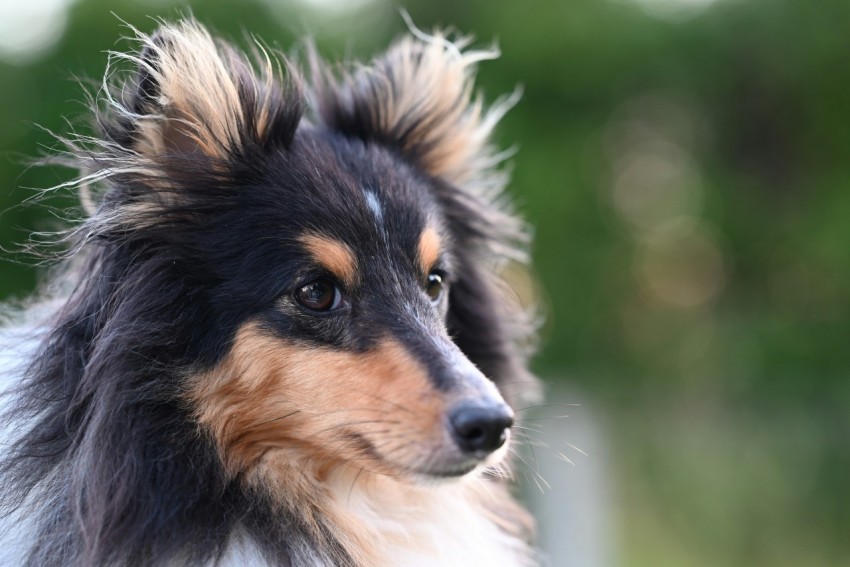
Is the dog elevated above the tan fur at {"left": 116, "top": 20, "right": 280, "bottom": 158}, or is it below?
below

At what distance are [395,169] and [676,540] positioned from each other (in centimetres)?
618

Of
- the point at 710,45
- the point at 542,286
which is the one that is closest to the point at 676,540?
the point at 542,286

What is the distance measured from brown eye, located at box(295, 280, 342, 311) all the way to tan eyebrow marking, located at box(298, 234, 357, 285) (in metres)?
0.05

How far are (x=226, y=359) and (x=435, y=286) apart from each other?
0.88 m

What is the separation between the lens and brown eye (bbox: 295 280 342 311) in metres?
2.88

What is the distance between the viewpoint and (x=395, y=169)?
11.2ft

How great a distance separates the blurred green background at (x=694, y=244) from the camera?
23.8 ft

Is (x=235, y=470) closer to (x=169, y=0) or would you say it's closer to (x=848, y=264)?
(x=169, y=0)

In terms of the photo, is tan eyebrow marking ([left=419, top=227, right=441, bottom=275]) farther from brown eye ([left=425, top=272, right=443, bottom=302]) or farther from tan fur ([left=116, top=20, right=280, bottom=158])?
tan fur ([left=116, top=20, right=280, bottom=158])

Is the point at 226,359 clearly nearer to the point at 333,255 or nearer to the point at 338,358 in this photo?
the point at 338,358

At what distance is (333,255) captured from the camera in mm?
2918

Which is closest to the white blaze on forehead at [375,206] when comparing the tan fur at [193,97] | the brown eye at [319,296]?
the brown eye at [319,296]

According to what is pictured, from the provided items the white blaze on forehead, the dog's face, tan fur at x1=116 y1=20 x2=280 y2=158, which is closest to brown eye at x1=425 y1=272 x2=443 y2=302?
the dog's face

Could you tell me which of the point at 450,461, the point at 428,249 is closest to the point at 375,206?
the point at 428,249
